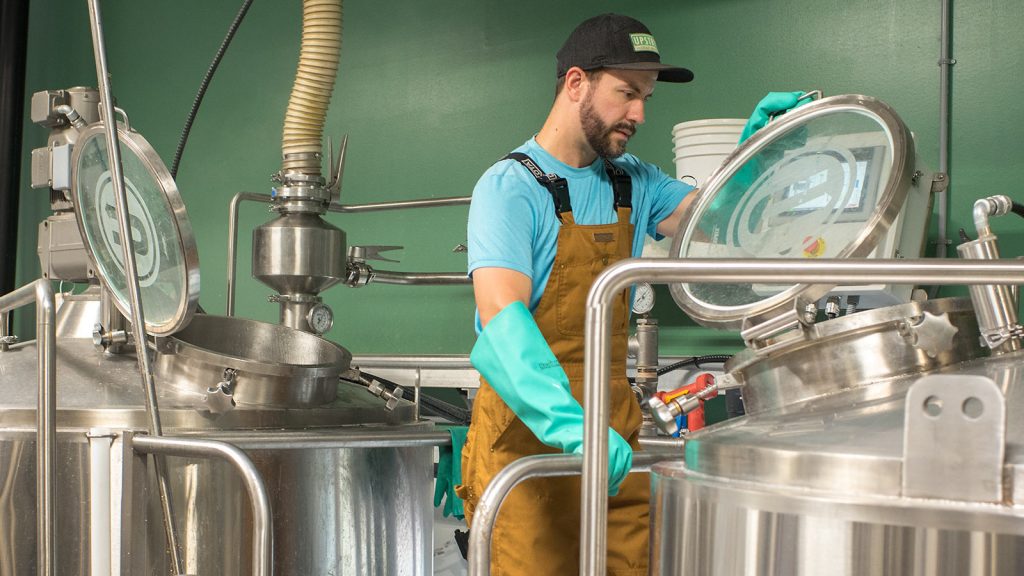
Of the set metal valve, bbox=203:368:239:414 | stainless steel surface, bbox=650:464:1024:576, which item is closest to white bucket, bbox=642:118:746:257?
metal valve, bbox=203:368:239:414

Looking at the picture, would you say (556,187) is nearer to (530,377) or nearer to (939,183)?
(530,377)

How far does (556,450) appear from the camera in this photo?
1.80 metres

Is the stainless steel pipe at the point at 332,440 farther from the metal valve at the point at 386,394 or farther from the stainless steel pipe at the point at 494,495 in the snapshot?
the stainless steel pipe at the point at 494,495

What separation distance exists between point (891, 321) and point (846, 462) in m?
0.39

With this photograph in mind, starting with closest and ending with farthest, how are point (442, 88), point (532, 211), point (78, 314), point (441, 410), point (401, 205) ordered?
point (532, 211)
point (78, 314)
point (441, 410)
point (401, 205)
point (442, 88)

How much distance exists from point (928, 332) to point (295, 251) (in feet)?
5.46

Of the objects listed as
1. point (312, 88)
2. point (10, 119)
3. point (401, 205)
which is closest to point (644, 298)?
point (312, 88)

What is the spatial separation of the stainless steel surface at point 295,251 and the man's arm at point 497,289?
994 millimetres

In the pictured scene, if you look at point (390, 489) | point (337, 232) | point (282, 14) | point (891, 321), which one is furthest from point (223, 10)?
point (891, 321)

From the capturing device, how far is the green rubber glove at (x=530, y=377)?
56.8 inches

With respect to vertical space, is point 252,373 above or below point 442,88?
below

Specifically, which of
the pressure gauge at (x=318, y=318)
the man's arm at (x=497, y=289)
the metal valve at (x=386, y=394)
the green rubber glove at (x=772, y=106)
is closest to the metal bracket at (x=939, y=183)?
the green rubber glove at (x=772, y=106)

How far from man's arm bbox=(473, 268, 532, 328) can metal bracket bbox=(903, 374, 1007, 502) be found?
80 centimetres

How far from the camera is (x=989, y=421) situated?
86 centimetres
